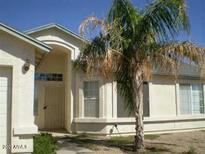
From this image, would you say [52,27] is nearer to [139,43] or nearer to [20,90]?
[139,43]

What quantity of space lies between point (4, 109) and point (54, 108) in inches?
357

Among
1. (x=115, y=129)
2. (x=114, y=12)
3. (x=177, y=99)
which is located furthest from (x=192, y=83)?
(x=114, y=12)

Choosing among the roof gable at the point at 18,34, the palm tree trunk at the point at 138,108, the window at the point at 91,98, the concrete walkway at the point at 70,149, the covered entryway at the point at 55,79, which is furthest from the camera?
the covered entryway at the point at 55,79

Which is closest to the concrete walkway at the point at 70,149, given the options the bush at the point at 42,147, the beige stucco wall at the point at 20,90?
the bush at the point at 42,147

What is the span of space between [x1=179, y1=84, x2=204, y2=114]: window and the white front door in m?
6.89

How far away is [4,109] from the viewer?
9383mm

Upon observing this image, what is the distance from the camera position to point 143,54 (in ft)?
36.2

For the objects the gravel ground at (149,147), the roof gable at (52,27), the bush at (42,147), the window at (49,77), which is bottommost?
the gravel ground at (149,147)

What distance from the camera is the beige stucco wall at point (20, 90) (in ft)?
30.3

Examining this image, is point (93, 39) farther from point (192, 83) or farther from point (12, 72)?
point (192, 83)

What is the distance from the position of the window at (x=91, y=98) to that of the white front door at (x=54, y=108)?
2685 millimetres

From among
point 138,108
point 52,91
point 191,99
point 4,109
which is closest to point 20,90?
point 4,109

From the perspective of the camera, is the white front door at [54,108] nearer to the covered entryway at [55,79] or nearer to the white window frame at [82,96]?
the covered entryway at [55,79]

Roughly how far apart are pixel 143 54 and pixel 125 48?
2.14 feet
